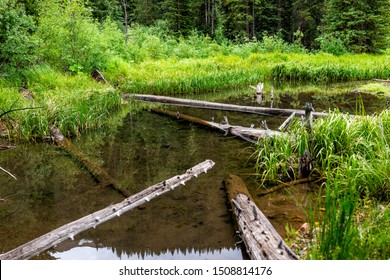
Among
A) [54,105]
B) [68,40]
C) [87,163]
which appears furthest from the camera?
[68,40]

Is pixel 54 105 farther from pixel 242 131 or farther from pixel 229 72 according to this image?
pixel 229 72

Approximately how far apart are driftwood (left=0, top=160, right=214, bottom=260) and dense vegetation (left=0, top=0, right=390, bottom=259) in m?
1.67

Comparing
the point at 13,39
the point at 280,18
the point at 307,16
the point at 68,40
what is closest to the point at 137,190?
the point at 13,39

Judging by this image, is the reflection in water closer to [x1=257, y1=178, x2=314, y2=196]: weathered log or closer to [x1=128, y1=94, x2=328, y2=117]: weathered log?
[x1=257, y1=178, x2=314, y2=196]: weathered log

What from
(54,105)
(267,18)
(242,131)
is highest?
(267,18)

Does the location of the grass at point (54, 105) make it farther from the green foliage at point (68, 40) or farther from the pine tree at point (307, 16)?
the pine tree at point (307, 16)

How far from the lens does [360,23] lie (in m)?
29.0

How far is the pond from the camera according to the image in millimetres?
5316

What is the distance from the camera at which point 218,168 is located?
816 cm

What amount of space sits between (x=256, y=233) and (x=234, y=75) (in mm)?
15271

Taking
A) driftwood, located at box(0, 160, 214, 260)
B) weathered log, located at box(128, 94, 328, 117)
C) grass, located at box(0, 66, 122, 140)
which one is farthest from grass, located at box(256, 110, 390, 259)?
grass, located at box(0, 66, 122, 140)

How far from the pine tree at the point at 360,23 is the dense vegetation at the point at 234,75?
8cm

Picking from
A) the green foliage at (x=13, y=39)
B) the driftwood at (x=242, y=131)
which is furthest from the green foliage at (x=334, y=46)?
the green foliage at (x=13, y=39)

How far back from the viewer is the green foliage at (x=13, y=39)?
12.5m
